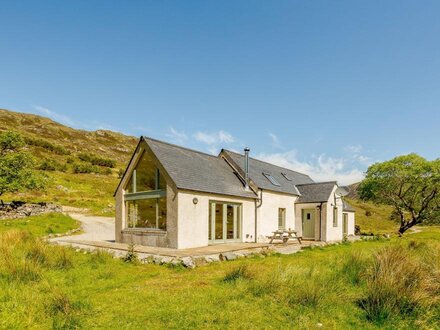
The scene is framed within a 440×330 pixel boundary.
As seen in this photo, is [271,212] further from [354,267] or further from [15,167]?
[15,167]

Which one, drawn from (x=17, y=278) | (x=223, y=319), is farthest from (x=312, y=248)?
(x=17, y=278)

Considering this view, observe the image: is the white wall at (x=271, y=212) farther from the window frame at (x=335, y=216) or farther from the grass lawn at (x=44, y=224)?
the grass lawn at (x=44, y=224)

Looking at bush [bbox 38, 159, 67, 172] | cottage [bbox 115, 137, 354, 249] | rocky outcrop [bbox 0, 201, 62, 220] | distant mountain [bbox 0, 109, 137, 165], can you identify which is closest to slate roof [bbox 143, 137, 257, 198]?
cottage [bbox 115, 137, 354, 249]

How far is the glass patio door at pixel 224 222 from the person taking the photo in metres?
16.9

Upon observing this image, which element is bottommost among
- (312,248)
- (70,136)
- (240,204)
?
(312,248)

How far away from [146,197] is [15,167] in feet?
61.3

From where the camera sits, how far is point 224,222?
17.7 m

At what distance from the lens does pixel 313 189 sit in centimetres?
2480

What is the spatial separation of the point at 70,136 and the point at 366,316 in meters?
111

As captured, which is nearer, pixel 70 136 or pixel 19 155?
pixel 19 155

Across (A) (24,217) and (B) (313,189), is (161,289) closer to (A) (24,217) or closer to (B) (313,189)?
(B) (313,189)

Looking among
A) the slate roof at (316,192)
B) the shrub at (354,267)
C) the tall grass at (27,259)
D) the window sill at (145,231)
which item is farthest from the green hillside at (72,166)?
the shrub at (354,267)

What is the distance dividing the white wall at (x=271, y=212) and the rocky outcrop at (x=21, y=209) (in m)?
19.4

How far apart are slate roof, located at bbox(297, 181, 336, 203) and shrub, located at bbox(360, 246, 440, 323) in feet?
50.8
